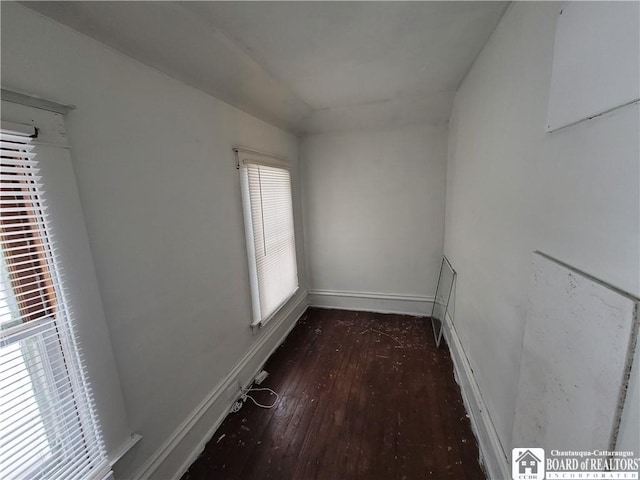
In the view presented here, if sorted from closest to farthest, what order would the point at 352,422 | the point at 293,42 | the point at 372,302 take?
the point at 293,42, the point at 352,422, the point at 372,302

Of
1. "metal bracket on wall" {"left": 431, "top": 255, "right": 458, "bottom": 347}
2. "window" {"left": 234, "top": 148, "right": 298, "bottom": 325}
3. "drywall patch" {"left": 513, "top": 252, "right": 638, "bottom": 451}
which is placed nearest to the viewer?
"drywall patch" {"left": 513, "top": 252, "right": 638, "bottom": 451}

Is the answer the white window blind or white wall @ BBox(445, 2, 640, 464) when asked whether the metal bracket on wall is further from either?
the white window blind

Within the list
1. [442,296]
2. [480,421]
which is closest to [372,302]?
[442,296]

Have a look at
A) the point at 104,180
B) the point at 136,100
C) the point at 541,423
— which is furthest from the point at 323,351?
the point at 136,100

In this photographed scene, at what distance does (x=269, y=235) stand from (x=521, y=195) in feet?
6.32

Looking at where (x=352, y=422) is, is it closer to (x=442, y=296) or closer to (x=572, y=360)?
(x=572, y=360)

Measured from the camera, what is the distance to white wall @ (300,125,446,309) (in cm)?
291

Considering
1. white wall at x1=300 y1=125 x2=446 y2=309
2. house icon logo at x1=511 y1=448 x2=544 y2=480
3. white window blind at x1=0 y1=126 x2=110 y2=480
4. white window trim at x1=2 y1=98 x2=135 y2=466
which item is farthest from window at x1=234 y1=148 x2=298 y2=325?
house icon logo at x1=511 y1=448 x2=544 y2=480

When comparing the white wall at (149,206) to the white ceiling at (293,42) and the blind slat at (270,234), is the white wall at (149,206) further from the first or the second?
the blind slat at (270,234)

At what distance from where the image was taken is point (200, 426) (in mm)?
1597

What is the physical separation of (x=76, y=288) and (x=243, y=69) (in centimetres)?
155

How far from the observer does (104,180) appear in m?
1.08

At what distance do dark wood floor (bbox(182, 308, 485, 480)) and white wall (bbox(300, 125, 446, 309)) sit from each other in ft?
3.00

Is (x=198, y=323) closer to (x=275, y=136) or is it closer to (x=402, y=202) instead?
(x=275, y=136)
